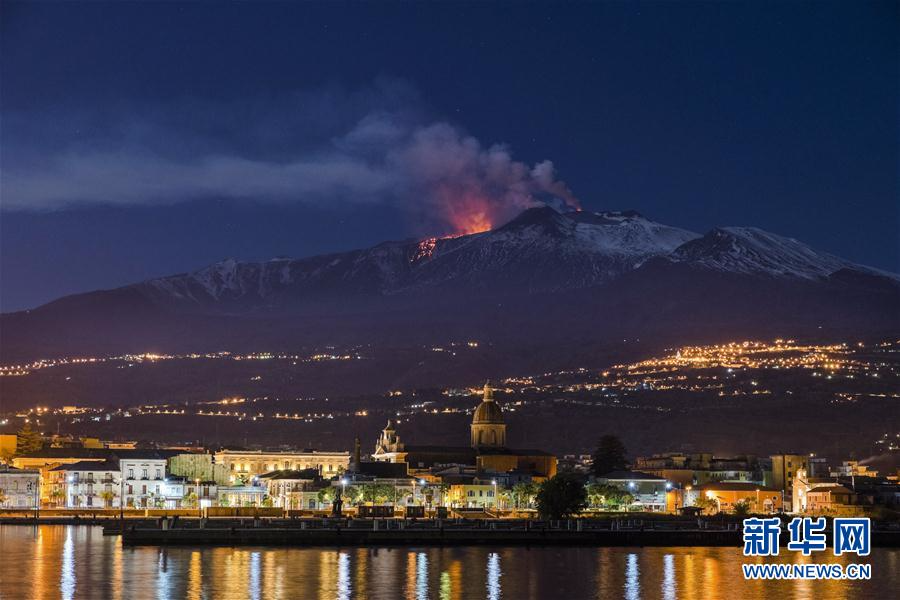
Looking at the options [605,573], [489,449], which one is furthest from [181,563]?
[489,449]

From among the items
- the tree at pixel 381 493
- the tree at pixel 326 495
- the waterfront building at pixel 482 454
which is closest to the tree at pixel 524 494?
the tree at pixel 381 493

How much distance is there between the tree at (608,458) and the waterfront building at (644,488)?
1066 centimetres

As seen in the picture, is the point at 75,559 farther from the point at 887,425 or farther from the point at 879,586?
the point at 887,425

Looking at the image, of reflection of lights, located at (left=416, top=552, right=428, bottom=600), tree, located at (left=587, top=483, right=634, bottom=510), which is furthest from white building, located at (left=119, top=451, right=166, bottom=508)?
reflection of lights, located at (left=416, top=552, right=428, bottom=600)

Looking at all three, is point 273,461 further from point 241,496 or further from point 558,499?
point 558,499

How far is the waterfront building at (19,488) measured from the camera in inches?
3738

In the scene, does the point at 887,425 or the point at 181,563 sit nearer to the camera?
the point at 181,563

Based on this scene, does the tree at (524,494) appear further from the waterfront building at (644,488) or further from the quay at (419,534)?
the quay at (419,534)

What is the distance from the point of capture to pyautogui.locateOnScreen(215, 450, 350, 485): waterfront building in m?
121

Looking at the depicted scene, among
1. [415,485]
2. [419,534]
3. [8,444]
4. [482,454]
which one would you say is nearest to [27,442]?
[8,444]

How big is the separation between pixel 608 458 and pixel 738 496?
68.3 ft

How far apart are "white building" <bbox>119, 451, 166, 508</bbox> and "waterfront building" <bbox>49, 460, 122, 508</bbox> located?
1.23 metres

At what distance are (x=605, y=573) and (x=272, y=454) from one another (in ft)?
241

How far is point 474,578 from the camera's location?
50.5 metres
